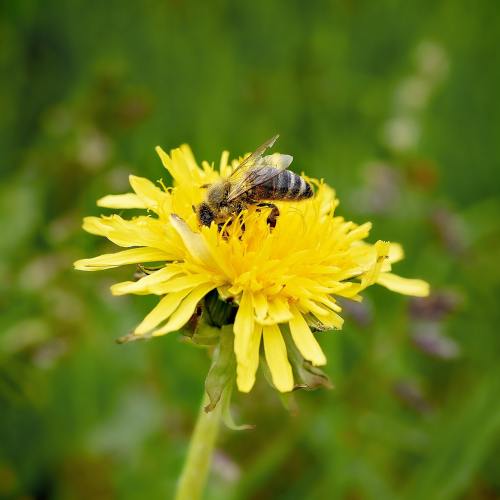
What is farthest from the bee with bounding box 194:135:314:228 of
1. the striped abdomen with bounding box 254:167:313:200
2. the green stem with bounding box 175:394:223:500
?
the green stem with bounding box 175:394:223:500

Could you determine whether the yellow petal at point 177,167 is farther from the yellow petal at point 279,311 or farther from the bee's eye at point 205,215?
the yellow petal at point 279,311

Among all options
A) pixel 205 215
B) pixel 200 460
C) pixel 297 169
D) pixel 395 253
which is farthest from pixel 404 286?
pixel 297 169

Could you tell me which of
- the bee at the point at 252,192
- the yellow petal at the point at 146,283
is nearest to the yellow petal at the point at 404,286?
the bee at the point at 252,192

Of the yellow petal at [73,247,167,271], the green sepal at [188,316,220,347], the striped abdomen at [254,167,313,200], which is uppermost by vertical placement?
the striped abdomen at [254,167,313,200]

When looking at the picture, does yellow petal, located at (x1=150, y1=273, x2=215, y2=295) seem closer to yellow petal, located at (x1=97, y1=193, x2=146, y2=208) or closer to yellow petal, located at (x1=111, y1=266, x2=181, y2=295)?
yellow petal, located at (x1=111, y1=266, x2=181, y2=295)

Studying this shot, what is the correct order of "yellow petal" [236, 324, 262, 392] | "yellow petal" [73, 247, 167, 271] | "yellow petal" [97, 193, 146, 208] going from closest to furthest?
"yellow petal" [236, 324, 262, 392] → "yellow petal" [73, 247, 167, 271] → "yellow petal" [97, 193, 146, 208]

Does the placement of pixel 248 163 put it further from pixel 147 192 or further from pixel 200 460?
pixel 200 460

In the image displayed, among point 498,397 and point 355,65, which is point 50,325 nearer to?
point 498,397
